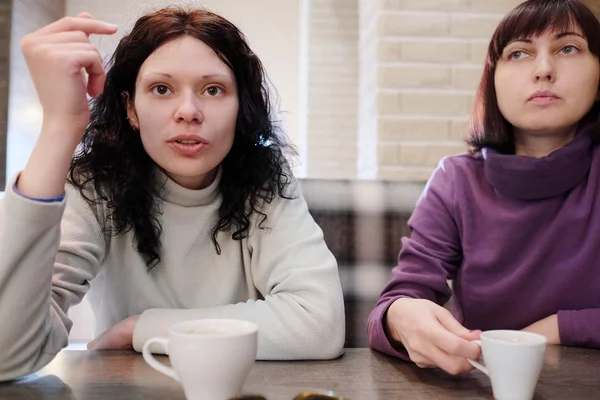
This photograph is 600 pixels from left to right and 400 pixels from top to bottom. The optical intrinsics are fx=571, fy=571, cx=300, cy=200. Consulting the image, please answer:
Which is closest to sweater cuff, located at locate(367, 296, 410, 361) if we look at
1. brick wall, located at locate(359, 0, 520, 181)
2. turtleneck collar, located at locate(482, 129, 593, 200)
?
turtleneck collar, located at locate(482, 129, 593, 200)

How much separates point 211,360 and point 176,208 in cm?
52

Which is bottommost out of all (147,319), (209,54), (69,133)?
(147,319)

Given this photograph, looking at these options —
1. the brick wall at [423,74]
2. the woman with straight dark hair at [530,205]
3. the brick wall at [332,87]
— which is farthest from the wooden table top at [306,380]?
the brick wall at [332,87]

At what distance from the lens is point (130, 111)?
3.30ft

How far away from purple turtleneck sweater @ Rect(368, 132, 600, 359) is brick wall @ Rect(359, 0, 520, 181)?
711mm

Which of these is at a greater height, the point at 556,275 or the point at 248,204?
the point at 248,204

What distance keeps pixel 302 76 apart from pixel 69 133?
3412mm

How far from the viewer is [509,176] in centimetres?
107

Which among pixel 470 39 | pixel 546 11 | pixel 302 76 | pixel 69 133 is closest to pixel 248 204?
pixel 69 133

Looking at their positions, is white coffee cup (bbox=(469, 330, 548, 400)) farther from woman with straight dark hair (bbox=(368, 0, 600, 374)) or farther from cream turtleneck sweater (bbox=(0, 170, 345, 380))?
woman with straight dark hair (bbox=(368, 0, 600, 374))

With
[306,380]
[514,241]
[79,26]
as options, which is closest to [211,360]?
[306,380]

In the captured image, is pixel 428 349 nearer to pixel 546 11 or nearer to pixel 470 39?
pixel 546 11

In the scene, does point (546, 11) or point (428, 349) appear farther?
point (546, 11)

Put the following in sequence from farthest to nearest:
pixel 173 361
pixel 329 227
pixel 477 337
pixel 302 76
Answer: pixel 302 76
pixel 329 227
pixel 477 337
pixel 173 361
